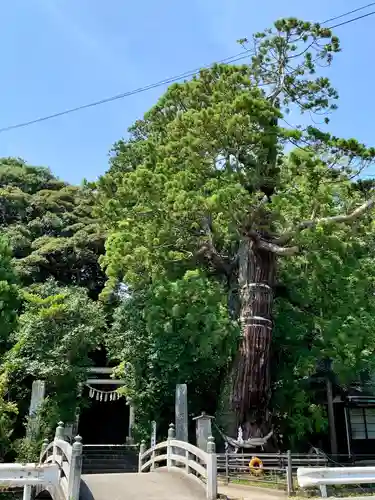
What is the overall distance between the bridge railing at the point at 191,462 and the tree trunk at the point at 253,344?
2.72 m

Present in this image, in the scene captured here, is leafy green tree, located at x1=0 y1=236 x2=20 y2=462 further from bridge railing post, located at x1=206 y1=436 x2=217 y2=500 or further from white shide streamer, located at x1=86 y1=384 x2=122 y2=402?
bridge railing post, located at x1=206 y1=436 x2=217 y2=500

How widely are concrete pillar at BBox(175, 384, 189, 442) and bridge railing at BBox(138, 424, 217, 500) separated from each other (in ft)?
2.62

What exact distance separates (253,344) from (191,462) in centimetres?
549

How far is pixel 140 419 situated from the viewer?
622 inches

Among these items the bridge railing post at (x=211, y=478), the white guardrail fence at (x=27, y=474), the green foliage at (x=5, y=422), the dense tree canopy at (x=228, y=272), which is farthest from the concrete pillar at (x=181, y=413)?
the white guardrail fence at (x=27, y=474)

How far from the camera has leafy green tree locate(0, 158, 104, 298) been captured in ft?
78.2

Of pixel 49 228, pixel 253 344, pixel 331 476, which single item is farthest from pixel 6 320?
pixel 331 476

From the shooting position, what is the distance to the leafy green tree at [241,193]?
13.8 meters

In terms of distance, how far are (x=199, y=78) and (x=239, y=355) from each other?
889 cm

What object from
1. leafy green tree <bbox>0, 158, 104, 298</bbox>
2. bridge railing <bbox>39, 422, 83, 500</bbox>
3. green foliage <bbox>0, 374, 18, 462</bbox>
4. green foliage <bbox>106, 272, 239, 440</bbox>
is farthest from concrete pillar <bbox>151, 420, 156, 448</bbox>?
leafy green tree <bbox>0, 158, 104, 298</bbox>

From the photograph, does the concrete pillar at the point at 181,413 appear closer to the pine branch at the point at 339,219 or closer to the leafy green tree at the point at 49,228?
the pine branch at the point at 339,219

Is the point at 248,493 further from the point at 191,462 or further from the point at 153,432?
the point at 153,432

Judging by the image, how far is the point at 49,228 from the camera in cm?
2705

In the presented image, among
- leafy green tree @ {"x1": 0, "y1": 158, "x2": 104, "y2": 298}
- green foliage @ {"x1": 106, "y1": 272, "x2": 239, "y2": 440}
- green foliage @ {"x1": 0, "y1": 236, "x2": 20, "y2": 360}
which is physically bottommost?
green foliage @ {"x1": 106, "y1": 272, "x2": 239, "y2": 440}
